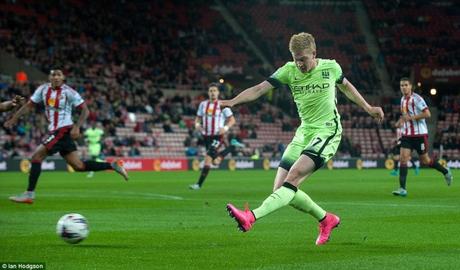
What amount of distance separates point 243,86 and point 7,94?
18266 mm

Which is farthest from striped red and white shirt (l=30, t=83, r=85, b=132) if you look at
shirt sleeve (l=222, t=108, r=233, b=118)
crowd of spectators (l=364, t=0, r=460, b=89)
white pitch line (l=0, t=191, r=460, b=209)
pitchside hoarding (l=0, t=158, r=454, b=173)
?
crowd of spectators (l=364, t=0, r=460, b=89)

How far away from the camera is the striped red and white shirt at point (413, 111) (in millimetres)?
20719

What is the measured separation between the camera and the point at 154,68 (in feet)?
167

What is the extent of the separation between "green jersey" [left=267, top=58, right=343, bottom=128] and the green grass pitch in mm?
1439

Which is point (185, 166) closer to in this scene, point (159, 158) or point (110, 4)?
point (159, 158)

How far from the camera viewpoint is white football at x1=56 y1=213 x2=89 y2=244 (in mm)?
10500

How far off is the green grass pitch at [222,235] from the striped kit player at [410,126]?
0.84m

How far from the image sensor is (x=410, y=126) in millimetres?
21250

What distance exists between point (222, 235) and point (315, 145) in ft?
6.25

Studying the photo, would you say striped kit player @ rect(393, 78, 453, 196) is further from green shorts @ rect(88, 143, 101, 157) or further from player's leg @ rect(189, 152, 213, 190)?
green shorts @ rect(88, 143, 101, 157)

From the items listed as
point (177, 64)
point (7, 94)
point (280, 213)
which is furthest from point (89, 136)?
→ point (280, 213)

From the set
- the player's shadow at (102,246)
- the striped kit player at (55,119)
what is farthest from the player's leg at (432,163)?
the player's shadow at (102,246)

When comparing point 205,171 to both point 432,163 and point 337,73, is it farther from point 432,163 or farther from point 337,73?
point 337,73

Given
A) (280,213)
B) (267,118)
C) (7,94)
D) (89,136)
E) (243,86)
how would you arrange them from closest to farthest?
(280,213), (89,136), (7,94), (267,118), (243,86)
